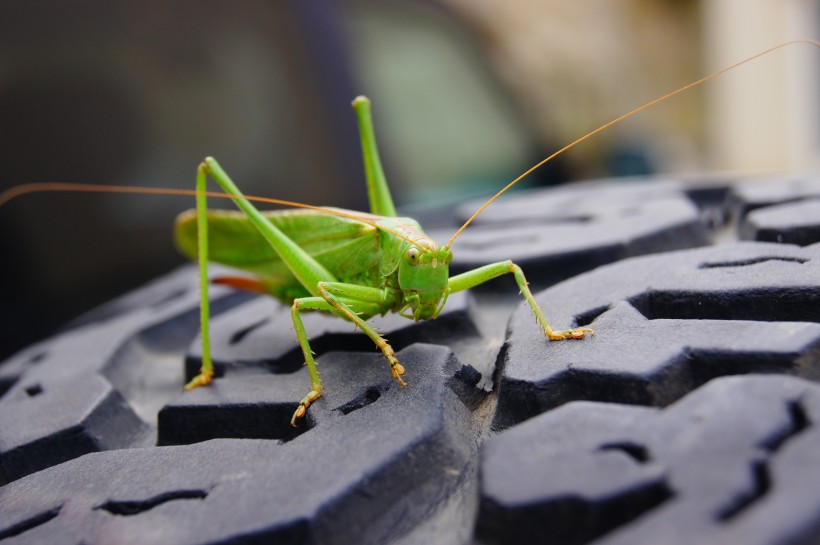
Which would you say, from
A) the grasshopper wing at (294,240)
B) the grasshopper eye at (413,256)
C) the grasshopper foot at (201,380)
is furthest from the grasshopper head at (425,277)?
the grasshopper foot at (201,380)

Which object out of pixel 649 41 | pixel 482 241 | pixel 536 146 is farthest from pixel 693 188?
pixel 649 41

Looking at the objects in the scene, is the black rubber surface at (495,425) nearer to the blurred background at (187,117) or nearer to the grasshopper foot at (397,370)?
the grasshopper foot at (397,370)

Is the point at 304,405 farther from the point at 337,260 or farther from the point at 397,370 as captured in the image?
the point at 337,260

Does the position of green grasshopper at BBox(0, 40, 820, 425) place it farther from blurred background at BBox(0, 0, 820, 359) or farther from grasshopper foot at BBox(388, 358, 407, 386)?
blurred background at BBox(0, 0, 820, 359)

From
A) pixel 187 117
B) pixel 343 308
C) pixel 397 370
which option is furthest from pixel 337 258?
pixel 187 117

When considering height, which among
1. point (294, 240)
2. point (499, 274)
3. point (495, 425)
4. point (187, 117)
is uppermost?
point (187, 117)

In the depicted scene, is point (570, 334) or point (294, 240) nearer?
point (570, 334)
